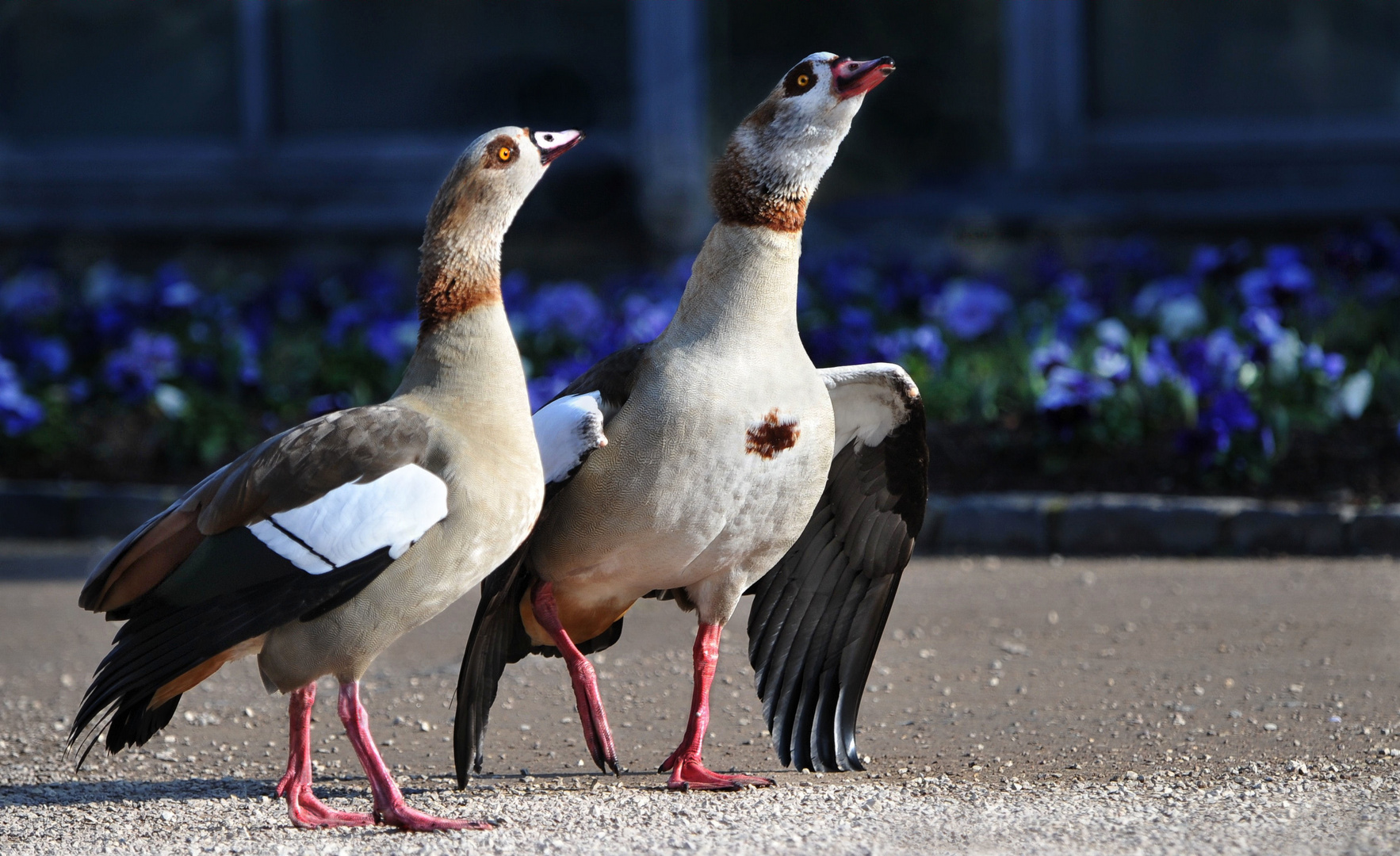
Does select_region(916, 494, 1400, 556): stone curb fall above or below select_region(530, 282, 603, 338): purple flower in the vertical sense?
below

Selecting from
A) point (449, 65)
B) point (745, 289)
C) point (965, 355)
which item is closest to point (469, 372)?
point (745, 289)

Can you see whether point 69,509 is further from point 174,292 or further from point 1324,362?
point 1324,362

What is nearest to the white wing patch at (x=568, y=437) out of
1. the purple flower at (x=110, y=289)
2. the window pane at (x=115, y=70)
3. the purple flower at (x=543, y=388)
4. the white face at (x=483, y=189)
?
the white face at (x=483, y=189)

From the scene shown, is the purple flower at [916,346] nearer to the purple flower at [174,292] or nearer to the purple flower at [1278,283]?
the purple flower at [1278,283]

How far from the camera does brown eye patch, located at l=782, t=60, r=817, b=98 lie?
137 inches

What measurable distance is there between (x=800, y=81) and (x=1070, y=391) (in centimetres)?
327

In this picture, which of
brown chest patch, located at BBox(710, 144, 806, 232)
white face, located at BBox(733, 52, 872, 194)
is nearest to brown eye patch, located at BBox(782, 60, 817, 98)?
white face, located at BBox(733, 52, 872, 194)

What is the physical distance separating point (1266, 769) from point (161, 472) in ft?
17.0

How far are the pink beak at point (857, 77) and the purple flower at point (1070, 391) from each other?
312cm

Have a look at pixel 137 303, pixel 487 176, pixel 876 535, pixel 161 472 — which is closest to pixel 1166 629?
pixel 876 535

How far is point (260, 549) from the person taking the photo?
3.14 m

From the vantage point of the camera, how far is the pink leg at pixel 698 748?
3.63m

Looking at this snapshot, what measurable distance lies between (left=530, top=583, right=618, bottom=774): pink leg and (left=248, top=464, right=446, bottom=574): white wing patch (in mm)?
599

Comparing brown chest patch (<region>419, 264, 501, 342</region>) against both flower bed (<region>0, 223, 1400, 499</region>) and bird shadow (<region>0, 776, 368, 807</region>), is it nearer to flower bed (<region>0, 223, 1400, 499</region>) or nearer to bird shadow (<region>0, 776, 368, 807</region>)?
bird shadow (<region>0, 776, 368, 807</region>)
